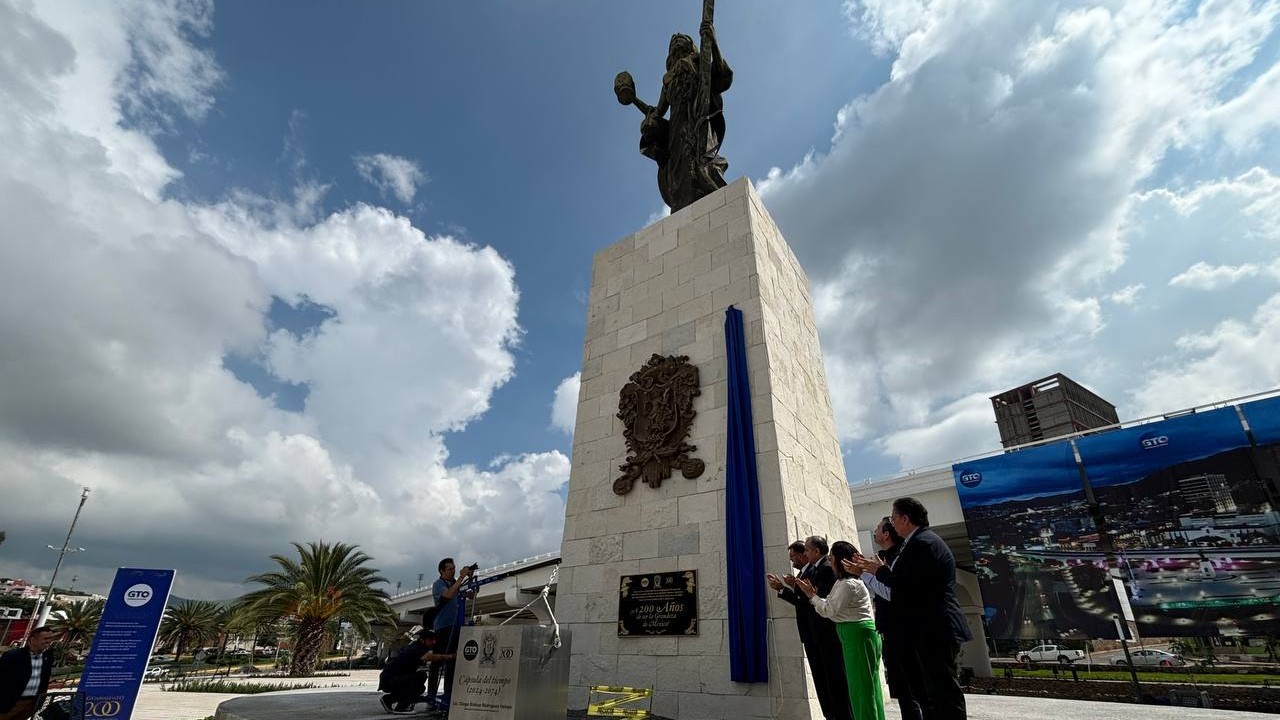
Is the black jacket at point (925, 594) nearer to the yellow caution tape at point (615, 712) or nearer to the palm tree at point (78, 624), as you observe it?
the yellow caution tape at point (615, 712)

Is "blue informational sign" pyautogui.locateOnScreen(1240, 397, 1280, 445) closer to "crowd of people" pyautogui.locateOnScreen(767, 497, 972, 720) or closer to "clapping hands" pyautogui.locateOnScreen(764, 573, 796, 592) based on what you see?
"crowd of people" pyautogui.locateOnScreen(767, 497, 972, 720)

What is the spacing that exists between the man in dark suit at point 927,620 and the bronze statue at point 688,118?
22.7 ft

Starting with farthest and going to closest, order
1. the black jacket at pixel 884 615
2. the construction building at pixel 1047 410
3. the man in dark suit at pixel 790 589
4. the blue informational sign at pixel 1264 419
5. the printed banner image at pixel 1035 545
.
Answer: the construction building at pixel 1047 410
the printed banner image at pixel 1035 545
the blue informational sign at pixel 1264 419
the man in dark suit at pixel 790 589
the black jacket at pixel 884 615

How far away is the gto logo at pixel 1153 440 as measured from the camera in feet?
56.0

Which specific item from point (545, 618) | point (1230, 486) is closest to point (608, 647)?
point (545, 618)

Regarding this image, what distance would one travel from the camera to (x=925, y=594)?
3539 millimetres

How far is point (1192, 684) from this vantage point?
14727 millimetres

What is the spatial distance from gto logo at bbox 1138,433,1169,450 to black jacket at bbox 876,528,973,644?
1941 centimetres

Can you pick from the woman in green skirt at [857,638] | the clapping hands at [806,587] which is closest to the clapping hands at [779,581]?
the clapping hands at [806,587]

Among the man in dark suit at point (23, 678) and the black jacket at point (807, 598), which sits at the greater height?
the black jacket at point (807, 598)

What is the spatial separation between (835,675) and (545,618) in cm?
244

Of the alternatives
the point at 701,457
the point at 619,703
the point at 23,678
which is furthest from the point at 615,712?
the point at 23,678

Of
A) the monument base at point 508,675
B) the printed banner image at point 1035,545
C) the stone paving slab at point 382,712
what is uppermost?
the printed banner image at point 1035,545

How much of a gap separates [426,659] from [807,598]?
11.4 feet
